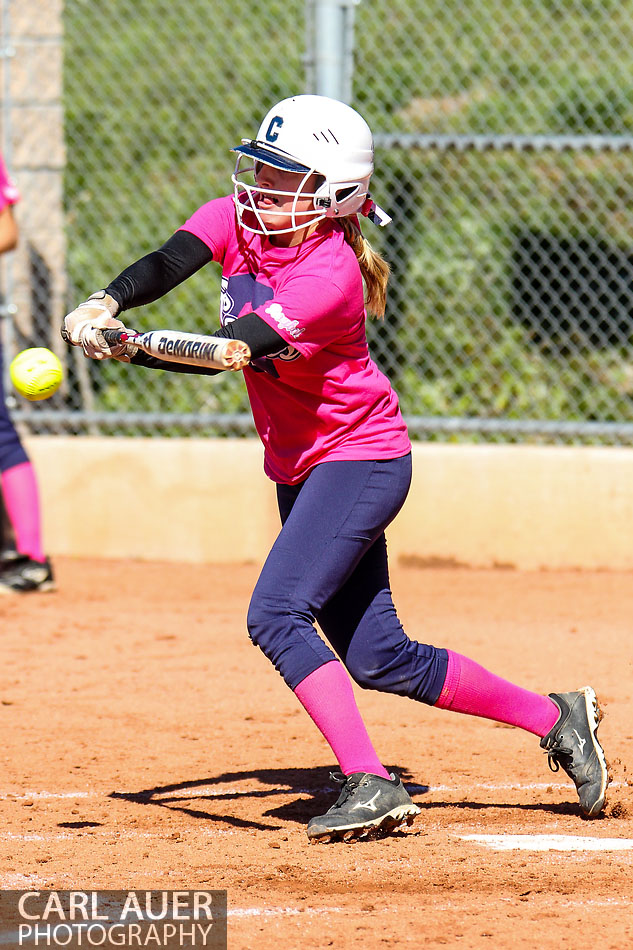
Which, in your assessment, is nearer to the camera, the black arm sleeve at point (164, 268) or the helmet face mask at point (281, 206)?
the helmet face mask at point (281, 206)

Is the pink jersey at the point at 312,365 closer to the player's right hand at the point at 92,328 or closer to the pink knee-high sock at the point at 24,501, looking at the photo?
the player's right hand at the point at 92,328

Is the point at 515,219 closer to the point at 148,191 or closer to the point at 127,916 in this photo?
the point at 148,191

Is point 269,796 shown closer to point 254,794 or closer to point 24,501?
point 254,794

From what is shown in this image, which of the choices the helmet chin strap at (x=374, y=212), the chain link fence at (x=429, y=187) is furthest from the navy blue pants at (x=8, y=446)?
the helmet chin strap at (x=374, y=212)

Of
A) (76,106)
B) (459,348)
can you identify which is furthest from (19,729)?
(76,106)

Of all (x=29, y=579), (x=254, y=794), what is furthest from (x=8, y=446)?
(x=254, y=794)

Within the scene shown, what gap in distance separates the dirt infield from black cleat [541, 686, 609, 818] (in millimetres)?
85

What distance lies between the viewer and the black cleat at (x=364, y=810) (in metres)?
3.37

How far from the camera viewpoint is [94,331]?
326cm

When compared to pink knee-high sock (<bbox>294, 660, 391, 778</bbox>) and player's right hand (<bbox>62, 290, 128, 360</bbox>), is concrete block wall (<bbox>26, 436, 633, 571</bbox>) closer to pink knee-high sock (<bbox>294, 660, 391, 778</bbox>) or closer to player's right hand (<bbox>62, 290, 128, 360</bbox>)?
pink knee-high sock (<bbox>294, 660, 391, 778</bbox>)

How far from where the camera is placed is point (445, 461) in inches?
288

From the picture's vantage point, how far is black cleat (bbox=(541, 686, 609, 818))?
3655mm

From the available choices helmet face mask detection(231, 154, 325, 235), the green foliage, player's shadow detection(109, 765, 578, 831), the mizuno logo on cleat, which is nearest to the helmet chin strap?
helmet face mask detection(231, 154, 325, 235)

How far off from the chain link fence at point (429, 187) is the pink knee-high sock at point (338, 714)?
4.00 m
